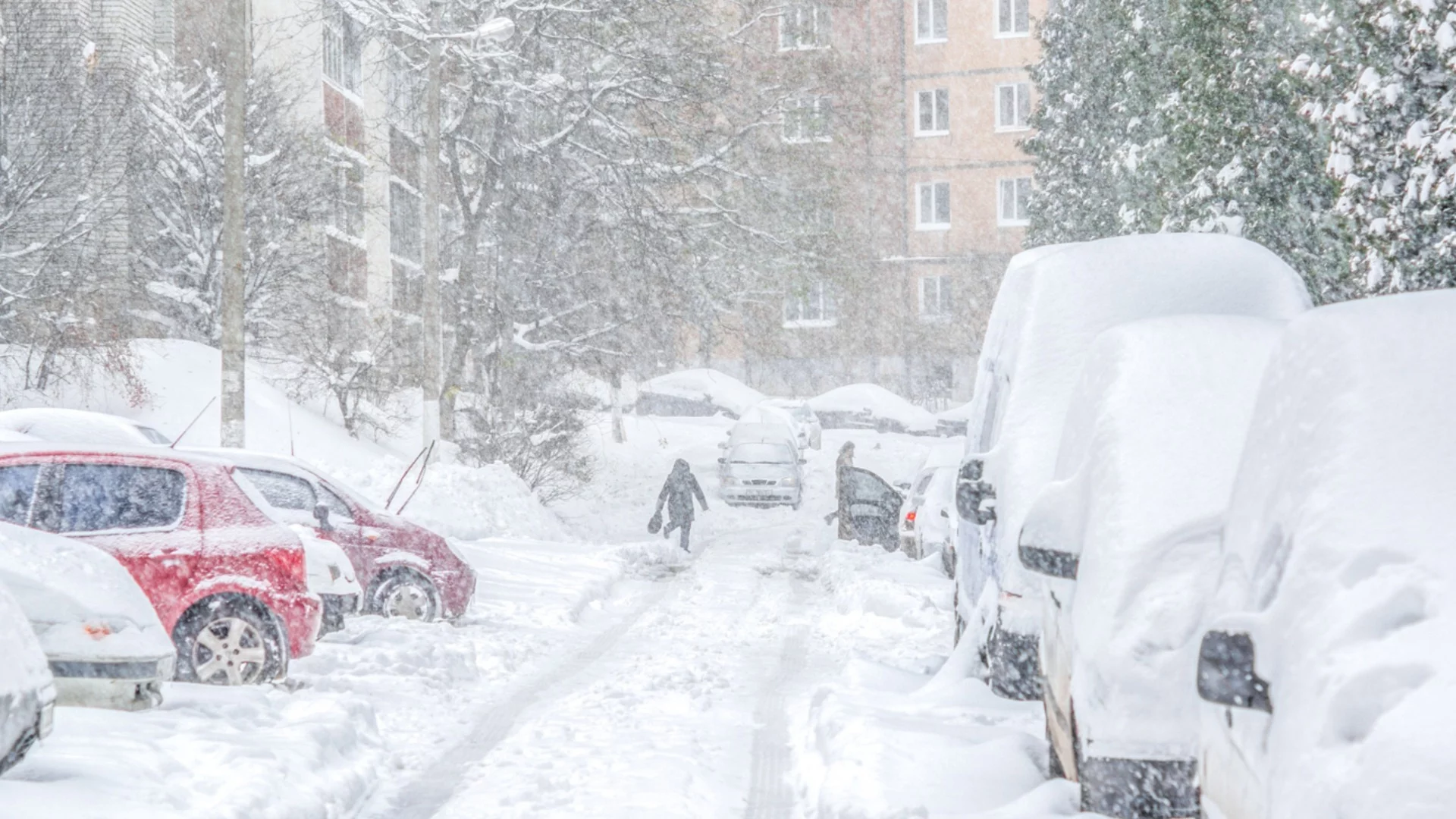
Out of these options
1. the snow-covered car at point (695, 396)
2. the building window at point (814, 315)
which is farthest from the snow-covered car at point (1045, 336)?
the building window at point (814, 315)

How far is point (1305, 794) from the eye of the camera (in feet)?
9.87

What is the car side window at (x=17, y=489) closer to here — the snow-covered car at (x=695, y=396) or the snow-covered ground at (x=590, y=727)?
the snow-covered ground at (x=590, y=727)

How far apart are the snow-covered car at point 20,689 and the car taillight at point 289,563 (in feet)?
12.4

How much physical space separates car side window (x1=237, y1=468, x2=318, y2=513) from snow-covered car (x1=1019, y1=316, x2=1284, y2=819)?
8368 millimetres

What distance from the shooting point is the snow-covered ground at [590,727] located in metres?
6.84

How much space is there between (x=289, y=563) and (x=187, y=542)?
62cm

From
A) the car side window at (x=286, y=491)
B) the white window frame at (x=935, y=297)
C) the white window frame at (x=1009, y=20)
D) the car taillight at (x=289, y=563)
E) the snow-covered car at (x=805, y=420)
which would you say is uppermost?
the white window frame at (x=1009, y=20)

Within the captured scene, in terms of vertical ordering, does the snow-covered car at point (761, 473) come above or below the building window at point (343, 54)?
below

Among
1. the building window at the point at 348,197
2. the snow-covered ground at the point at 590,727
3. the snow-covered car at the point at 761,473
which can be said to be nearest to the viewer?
the snow-covered ground at the point at 590,727

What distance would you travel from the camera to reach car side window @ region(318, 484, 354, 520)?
1345cm

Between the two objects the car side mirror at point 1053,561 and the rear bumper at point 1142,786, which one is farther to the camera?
the car side mirror at point 1053,561

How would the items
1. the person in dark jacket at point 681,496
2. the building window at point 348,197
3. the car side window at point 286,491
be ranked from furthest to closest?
the building window at point 348,197 < the person in dark jacket at point 681,496 < the car side window at point 286,491

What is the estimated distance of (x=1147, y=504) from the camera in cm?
518

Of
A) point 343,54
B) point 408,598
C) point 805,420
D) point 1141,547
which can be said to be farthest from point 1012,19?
point 1141,547
